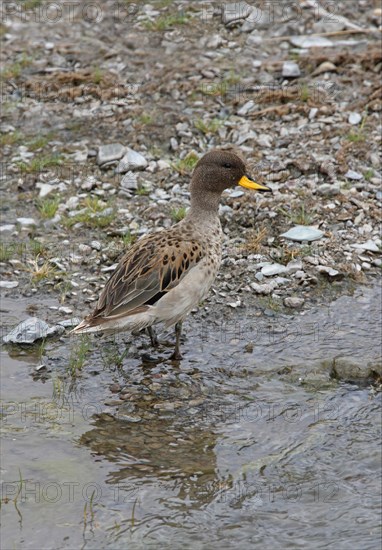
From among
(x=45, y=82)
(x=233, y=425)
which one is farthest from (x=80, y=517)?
(x=45, y=82)

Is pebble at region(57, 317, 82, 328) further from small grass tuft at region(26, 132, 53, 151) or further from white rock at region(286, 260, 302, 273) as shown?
small grass tuft at region(26, 132, 53, 151)

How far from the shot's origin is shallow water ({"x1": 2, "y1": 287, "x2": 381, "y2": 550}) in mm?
5836

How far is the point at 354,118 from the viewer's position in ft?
34.4

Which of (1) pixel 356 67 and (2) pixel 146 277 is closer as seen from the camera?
(2) pixel 146 277

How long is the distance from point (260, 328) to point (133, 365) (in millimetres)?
1146

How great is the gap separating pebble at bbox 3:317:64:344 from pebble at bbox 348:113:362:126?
4.33 metres

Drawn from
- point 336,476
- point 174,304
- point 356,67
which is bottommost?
point 336,476

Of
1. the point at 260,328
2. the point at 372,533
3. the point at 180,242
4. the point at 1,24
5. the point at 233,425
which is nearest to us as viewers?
the point at 372,533

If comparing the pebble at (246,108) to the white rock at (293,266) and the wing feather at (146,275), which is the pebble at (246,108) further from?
the wing feather at (146,275)

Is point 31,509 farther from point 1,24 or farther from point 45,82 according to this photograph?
point 1,24

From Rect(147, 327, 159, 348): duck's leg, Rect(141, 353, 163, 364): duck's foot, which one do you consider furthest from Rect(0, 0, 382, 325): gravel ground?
Rect(141, 353, 163, 364): duck's foot

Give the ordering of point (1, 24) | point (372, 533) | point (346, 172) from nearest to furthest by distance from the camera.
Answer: point (372, 533) < point (346, 172) < point (1, 24)

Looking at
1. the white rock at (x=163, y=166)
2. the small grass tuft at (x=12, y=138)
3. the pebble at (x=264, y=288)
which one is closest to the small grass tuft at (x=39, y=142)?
the small grass tuft at (x=12, y=138)

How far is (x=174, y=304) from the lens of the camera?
7.26 meters
